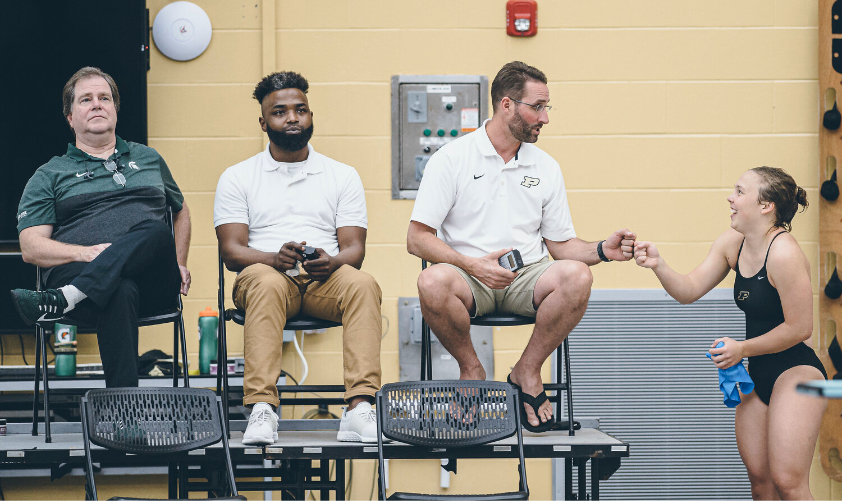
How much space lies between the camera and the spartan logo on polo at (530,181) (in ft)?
9.31

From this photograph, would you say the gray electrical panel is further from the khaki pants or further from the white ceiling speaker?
the khaki pants

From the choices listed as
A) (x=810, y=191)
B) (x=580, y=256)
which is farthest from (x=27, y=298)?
(x=810, y=191)

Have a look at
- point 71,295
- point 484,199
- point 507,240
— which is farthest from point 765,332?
point 71,295

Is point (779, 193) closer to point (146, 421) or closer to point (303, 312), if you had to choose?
point (303, 312)

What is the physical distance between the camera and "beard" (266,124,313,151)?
2.95 metres

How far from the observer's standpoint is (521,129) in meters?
2.81

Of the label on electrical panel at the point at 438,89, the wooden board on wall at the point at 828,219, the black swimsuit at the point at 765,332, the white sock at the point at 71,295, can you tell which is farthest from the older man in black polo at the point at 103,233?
the wooden board on wall at the point at 828,219

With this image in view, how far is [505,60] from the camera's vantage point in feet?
12.4

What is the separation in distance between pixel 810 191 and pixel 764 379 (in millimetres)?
1654

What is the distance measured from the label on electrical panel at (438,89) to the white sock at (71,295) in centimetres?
189

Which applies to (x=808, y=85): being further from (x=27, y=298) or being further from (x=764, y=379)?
(x=27, y=298)

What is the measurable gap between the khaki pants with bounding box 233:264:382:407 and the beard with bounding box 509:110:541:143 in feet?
2.29

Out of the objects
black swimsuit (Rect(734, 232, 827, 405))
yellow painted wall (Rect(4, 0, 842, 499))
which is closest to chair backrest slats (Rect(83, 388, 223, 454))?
yellow painted wall (Rect(4, 0, 842, 499))

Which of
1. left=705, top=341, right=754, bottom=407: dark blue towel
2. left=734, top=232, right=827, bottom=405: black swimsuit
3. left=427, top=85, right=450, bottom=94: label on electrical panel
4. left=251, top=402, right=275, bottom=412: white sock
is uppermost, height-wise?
left=427, top=85, right=450, bottom=94: label on electrical panel
